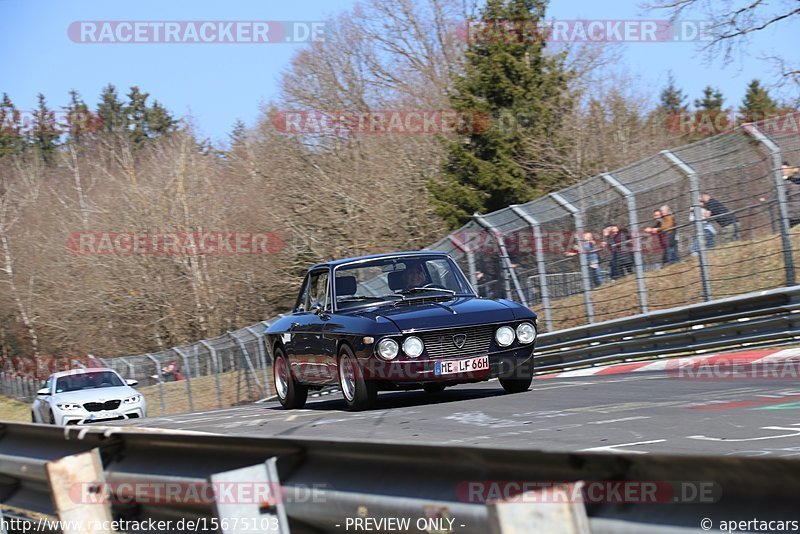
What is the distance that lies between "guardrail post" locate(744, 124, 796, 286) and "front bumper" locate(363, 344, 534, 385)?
4541 millimetres

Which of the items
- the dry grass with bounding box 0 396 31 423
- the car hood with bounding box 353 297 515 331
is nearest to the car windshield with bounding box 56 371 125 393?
the car hood with bounding box 353 297 515 331

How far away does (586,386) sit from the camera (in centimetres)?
1212

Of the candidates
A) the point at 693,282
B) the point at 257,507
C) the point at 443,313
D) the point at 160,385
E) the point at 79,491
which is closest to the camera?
the point at 257,507

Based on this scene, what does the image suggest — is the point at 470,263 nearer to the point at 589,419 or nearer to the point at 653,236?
the point at 653,236

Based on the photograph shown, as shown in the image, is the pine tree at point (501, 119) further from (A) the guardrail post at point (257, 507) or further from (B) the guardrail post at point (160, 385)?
(A) the guardrail post at point (257, 507)

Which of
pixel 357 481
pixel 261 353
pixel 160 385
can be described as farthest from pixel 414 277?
pixel 160 385

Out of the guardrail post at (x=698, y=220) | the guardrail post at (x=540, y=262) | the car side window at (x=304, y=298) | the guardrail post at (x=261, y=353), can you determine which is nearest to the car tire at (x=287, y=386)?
the car side window at (x=304, y=298)

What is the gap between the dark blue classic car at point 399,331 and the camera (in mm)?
10305

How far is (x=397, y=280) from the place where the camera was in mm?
11844

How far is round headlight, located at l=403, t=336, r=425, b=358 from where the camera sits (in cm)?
1022

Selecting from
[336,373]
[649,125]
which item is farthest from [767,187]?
[649,125]

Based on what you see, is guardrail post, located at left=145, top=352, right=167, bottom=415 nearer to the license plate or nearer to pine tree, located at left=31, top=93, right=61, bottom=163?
the license plate

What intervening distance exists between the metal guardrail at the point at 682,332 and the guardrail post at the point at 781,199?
1.95 feet

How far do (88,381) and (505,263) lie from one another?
8827mm
